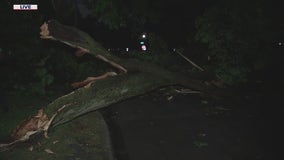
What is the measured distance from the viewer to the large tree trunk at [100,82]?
7.04m

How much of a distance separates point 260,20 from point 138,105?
3.75 metres

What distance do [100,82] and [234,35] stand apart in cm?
428

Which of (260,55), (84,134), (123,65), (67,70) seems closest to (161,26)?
(67,70)

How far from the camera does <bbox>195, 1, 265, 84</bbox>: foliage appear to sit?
9.92 metres

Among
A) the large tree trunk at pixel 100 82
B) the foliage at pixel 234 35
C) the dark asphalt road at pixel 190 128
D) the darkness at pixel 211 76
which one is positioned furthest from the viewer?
the foliage at pixel 234 35

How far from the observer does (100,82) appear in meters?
7.59

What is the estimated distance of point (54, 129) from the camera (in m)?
7.46

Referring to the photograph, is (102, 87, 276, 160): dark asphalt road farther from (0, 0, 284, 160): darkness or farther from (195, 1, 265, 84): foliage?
(195, 1, 265, 84): foliage

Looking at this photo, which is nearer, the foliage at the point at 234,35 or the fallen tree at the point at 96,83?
the fallen tree at the point at 96,83

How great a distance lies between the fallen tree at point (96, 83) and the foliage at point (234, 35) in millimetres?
1951

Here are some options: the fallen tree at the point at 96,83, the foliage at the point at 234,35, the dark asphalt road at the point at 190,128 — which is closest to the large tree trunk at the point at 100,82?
the fallen tree at the point at 96,83

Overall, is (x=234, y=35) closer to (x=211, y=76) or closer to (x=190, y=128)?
(x=211, y=76)

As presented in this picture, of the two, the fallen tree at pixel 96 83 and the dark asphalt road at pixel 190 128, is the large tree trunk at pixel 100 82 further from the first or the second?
the dark asphalt road at pixel 190 128

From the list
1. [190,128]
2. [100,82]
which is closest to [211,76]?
[190,128]
